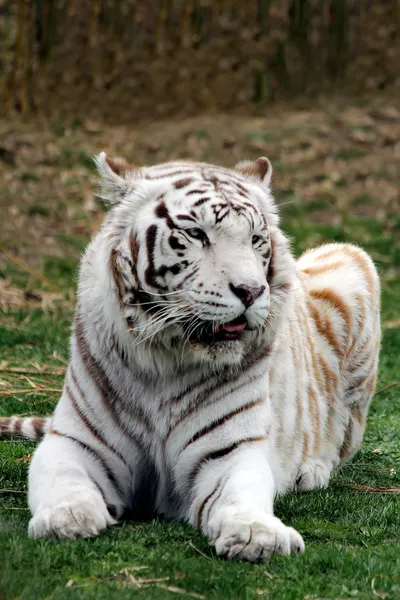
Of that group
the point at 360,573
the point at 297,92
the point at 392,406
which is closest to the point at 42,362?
the point at 392,406

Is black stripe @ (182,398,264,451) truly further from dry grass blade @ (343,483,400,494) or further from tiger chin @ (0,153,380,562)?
dry grass blade @ (343,483,400,494)

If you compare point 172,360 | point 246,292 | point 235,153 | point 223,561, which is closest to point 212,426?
point 172,360

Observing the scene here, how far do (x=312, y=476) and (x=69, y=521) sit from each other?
137cm

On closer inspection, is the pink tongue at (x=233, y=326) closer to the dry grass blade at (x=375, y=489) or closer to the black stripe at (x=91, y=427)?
the black stripe at (x=91, y=427)

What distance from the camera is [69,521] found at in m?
3.29

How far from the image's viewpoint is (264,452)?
369 cm

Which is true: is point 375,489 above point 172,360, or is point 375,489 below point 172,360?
below

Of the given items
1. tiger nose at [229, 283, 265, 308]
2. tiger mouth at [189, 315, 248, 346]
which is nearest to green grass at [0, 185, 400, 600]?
tiger mouth at [189, 315, 248, 346]

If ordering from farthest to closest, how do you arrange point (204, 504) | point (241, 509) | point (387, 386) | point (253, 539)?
point (387, 386) → point (204, 504) → point (241, 509) → point (253, 539)

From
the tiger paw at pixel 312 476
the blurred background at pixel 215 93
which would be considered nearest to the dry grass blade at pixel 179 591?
the tiger paw at pixel 312 476

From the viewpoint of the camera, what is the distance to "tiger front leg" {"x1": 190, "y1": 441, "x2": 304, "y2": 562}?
3.13 m

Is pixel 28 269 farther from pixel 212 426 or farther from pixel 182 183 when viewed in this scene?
pixel 212 426

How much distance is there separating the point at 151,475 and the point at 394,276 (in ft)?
19.8

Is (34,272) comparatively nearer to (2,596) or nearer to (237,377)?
(237,377)
